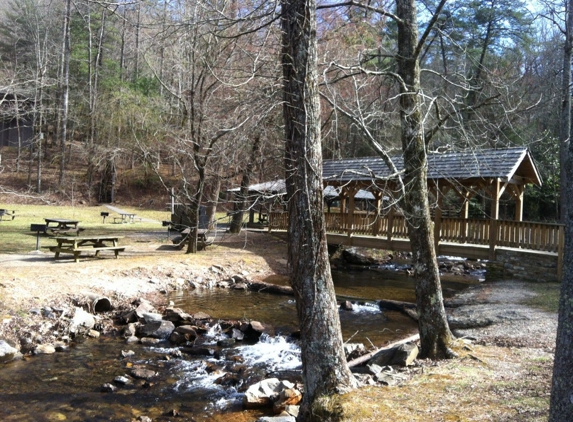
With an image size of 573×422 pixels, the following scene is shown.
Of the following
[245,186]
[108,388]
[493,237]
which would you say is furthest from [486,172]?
[108,388]

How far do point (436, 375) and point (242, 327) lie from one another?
497 centimetres

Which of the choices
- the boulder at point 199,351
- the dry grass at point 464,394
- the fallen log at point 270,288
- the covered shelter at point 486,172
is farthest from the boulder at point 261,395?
the covered shelter at point 486,172

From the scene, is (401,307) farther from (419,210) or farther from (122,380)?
(122,380)

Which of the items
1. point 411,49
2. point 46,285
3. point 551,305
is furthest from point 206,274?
point 411,49

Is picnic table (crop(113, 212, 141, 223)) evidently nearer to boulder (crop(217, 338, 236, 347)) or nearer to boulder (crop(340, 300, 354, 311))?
boulder (crop(340, 300, 354, 311))

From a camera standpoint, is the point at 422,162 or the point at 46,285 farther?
the point at 46,285

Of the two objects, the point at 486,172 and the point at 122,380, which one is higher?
the point at 486,172

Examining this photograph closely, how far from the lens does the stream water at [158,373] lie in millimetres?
6031

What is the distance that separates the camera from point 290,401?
19.6 feet

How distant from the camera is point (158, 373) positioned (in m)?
7.44

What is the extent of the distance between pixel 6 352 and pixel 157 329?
2651 millimetres

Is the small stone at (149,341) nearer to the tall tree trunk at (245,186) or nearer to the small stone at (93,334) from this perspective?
the small stone at (93,334)

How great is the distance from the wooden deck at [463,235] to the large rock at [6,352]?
8.86 metres

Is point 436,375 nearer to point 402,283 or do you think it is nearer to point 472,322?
point 472,322
